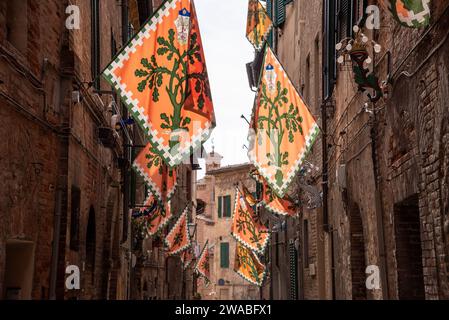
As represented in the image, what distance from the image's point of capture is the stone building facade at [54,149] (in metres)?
6.35

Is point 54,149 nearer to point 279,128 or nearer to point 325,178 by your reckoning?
point 279,128

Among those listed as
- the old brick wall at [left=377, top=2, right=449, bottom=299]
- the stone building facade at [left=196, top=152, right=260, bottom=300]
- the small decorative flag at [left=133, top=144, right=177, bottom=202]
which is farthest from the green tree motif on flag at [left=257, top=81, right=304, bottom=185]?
the stone building facade at [left=196, top=152, right=260, bottom=300]

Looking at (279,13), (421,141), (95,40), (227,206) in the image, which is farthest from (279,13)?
(227,206)

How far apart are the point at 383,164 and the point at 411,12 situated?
2.63 metres

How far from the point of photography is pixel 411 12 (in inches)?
218

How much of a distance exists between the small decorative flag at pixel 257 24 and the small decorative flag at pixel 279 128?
12.0 meters

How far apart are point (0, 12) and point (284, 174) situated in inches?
168

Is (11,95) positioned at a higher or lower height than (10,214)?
higher

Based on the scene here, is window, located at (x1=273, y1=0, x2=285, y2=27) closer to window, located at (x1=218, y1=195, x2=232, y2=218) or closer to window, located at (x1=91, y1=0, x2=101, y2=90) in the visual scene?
window, located at (x1=91, y1=0, x2=101, y2=90)

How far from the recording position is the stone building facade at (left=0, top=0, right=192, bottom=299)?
6.35 metres

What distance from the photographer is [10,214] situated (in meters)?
6.22

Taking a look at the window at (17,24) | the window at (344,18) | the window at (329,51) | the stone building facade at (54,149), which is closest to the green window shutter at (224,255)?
the stone building facade at (54,149)
